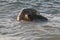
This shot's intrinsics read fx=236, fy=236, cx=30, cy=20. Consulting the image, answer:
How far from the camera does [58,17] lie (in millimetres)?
7176

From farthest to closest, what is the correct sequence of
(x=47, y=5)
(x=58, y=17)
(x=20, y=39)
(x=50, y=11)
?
(x=47, y=5) → (x=50, y=11) → (x=58, y=17) → (x=20, y=39)

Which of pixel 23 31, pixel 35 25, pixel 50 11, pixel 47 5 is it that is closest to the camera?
pixel 23 31

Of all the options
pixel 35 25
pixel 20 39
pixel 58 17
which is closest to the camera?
pixel 20 39

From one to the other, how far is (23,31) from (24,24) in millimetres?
583

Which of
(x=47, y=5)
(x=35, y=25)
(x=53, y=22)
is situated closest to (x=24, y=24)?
(x=35, y=25)

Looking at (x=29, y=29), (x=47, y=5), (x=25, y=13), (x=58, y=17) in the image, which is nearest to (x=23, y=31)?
(x=29, y=29)

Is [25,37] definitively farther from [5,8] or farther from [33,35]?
[5,8]

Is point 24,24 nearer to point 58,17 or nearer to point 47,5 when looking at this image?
point 58,17

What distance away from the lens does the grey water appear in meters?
5.66

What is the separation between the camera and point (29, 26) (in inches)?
251

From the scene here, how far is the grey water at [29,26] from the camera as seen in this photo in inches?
223

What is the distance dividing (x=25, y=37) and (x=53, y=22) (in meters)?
1.41

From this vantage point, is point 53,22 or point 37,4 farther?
point 37,4

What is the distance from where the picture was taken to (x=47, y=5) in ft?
28.8
